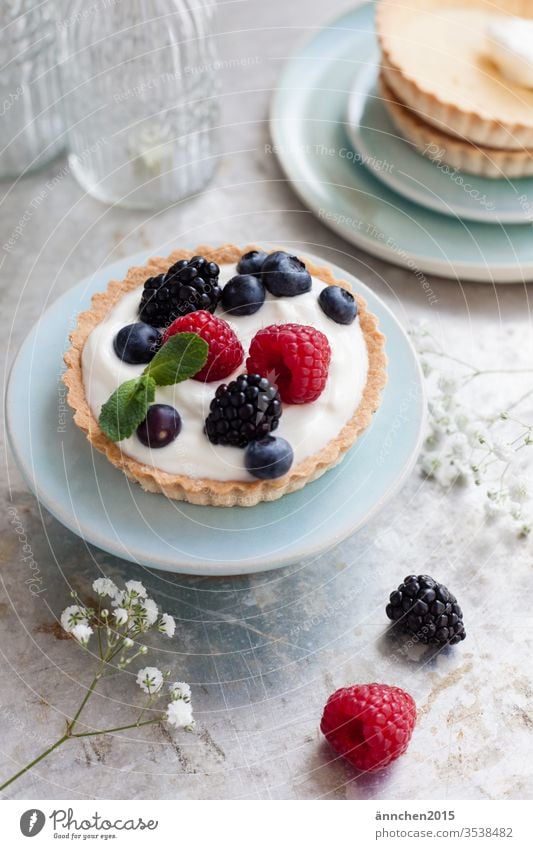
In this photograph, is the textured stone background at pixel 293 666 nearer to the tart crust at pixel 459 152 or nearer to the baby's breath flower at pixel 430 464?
the baby's breath flower at pixel 430 464

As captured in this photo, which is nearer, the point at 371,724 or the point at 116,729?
the point at 371,724

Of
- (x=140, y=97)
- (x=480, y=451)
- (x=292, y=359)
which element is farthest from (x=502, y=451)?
(x=140, y=97)

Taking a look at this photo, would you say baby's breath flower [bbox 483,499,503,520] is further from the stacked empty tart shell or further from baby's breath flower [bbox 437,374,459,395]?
the stacked empty tart shell

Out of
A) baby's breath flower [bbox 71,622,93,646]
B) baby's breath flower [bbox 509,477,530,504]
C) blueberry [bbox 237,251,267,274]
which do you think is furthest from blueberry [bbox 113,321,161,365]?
baby's breath flower [bbox 509,477,530,504]

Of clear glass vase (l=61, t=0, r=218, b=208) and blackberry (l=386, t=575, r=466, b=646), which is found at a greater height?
clear glass vase (l=61, t=0, r=218, b=208)
